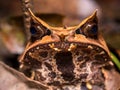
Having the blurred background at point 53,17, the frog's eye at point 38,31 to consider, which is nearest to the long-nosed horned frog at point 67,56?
the frog's eye at point 38,31

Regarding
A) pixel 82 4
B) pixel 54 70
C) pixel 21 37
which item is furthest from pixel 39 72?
pixel 82 4

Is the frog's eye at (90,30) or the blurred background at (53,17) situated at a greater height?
the blurred background at (53,17)

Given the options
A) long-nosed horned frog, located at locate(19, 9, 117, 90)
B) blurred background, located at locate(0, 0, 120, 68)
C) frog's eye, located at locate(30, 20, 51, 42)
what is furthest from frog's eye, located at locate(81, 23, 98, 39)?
blurred background, located at locate(0, 0, 120, 68)

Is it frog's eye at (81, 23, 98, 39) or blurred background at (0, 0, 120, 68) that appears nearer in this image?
frog's eye at (81, 23, 98, 39)

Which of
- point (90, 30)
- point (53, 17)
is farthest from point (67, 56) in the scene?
point (53, 17)

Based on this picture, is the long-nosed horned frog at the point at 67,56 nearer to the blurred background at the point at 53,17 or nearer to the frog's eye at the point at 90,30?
the frog's eye at the point at 90,30

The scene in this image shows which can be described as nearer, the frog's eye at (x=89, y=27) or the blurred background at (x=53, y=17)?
the frog's eye at (x=89, y=27)

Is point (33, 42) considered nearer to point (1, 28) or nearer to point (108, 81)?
point (108, 81)

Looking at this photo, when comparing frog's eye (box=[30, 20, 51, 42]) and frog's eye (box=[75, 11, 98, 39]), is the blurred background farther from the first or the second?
frog's eye (box=[75, 11, 98, 39])
